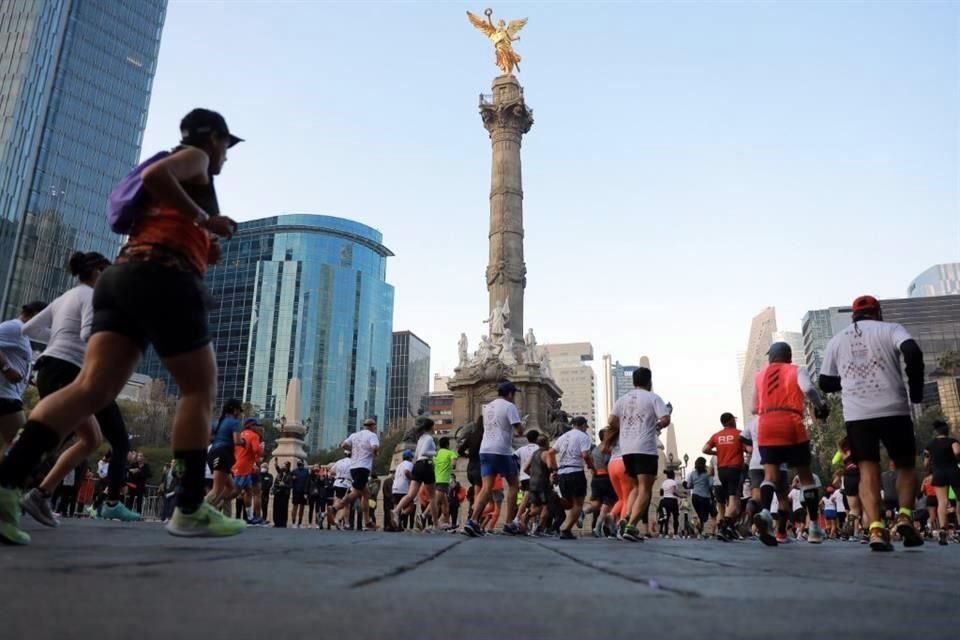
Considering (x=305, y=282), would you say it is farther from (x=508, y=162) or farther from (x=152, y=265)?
(x=152, y=265)

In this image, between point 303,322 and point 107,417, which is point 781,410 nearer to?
point 107,417

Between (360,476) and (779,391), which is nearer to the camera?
(779,391)

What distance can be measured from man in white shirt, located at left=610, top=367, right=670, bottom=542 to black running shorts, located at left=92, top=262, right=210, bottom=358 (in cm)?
539

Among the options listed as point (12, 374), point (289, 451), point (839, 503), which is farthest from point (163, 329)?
point (289, 451)

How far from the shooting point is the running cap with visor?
587 centimetres

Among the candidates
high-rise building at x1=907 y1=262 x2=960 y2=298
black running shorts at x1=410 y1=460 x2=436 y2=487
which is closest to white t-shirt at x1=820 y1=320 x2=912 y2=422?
black running shorts at x1=410 y1=460 x2=436 y2=487

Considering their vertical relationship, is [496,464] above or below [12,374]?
below

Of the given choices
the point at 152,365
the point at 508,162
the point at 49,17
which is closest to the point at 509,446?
the point at 508,162

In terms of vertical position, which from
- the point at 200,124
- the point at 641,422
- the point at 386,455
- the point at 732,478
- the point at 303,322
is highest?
the point at 303,322

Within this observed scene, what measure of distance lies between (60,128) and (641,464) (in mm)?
80569

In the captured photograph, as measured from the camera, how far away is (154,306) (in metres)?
3.35

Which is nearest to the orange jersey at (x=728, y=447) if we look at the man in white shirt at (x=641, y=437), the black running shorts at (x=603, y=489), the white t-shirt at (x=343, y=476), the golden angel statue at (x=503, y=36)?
the black running shorts at (x=603, y=489)

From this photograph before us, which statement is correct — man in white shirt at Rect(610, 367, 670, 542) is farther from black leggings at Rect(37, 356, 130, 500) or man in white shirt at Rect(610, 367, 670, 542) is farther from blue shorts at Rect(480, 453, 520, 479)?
black leggings at Rect(37, 356, 130, 500)

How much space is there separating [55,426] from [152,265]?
87 cm
